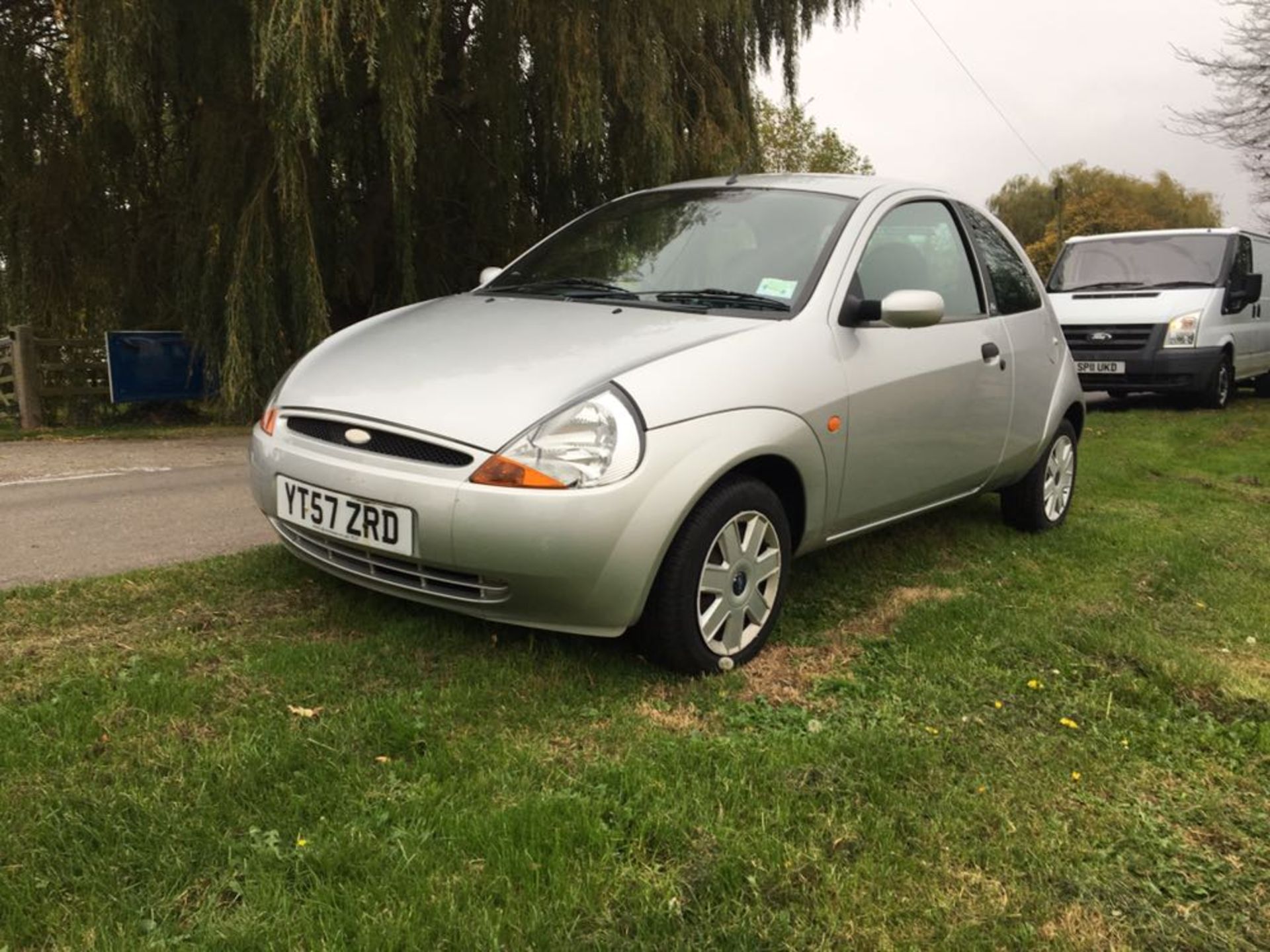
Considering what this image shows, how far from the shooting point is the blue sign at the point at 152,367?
35.3 ft

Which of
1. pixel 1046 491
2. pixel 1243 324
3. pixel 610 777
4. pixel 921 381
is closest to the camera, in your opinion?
pixel 610 777

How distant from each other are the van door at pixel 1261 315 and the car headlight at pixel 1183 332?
1767 millimetres

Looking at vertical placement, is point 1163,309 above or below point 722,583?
above

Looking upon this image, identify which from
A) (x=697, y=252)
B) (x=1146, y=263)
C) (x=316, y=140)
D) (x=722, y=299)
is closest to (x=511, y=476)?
(x=722, y=299)

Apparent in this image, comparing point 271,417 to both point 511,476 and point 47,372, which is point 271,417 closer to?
point 511,476

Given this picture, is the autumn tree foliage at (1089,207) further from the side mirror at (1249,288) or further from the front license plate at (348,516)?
the front license plate at (348,516)

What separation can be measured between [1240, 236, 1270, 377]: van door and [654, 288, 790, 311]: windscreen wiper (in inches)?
420

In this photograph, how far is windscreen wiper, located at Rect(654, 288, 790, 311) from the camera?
3576mm

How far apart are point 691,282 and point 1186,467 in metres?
5.68

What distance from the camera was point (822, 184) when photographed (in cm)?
427

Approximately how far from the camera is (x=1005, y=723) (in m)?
2.94

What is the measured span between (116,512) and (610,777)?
388 cm

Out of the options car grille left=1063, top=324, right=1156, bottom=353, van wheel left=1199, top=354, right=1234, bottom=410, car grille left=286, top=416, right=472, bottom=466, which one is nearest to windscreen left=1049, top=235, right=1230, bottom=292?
car grille left=1063, top=324, right=1156, bottom=353

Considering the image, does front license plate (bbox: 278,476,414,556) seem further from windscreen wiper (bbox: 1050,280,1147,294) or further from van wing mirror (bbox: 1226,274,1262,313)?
van wing mirror (bbox: 1226,274,1262,313)
